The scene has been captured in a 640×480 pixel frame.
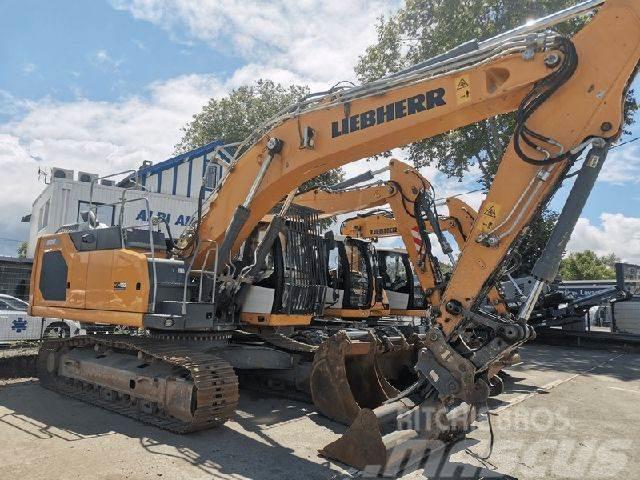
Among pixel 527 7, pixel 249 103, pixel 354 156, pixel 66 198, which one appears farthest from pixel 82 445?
pixel 249 103

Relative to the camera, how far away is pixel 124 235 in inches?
283

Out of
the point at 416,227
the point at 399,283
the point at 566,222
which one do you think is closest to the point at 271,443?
the point at 566,222

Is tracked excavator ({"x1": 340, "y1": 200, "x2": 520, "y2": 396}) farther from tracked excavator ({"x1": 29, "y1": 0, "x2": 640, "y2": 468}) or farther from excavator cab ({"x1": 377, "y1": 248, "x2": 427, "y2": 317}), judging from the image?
Result: tracked excavator ({"x1": 29, "y1": 0, "x2": 640, "y2": 468})

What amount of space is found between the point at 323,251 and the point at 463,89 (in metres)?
3.73

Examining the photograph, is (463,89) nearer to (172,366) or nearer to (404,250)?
(172,366)

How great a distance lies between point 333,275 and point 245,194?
3.39 metres

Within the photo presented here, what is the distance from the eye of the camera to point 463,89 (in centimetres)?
538

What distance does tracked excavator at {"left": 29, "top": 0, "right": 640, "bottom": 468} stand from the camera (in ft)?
15.7

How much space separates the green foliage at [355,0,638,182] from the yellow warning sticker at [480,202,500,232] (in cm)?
1730

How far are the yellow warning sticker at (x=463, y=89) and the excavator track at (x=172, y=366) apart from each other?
3818 millimetres

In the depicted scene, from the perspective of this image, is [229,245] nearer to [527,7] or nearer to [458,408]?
[458,408]

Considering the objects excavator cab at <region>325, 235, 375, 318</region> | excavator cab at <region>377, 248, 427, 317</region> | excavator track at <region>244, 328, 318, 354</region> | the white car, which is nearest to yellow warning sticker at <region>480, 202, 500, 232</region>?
excavator track at <region>244, 328, 318, 354</region>

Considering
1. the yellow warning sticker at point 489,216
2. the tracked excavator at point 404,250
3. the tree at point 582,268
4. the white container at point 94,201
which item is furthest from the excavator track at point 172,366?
the tree at point 582,268

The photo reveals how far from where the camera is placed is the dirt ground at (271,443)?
15.8 feet
